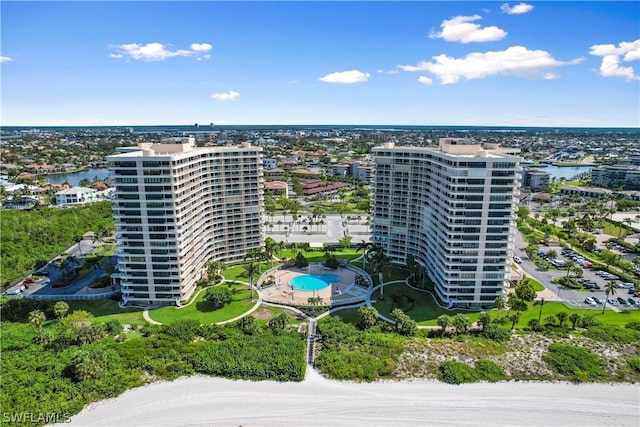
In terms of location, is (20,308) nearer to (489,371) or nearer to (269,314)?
(269,314)

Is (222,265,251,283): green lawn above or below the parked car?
above

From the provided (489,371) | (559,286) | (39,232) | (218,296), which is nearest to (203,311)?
(218,296)

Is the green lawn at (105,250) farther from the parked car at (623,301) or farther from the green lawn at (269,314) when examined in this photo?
the parked car at (623,301)

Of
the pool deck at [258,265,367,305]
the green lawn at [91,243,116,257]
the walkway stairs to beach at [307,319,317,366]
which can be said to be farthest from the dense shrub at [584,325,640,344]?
the green lawn at [91,243,116,257]

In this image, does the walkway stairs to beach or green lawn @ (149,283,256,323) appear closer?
the walkway stairs to beach

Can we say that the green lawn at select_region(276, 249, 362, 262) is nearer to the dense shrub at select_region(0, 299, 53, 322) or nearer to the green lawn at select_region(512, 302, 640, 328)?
the green lawn at select_region(512, 302, 640, 328)

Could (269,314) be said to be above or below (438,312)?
below
